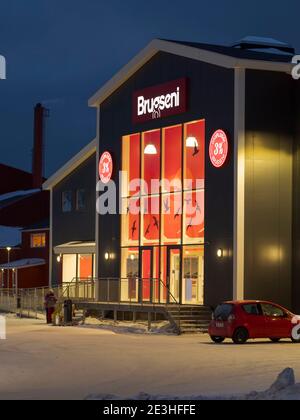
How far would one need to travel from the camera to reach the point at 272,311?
33.1 metres

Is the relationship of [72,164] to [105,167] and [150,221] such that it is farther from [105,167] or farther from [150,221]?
[150,221]

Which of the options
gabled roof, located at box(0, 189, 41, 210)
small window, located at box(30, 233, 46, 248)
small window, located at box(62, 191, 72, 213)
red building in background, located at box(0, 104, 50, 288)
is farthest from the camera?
gabled roof, located at box(0, 189, 41, 210)

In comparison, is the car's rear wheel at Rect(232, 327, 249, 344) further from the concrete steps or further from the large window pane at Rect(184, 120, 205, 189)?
the large window pane at Rect(184, 120, 205, 189)

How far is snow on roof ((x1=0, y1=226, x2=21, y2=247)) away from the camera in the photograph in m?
74.1

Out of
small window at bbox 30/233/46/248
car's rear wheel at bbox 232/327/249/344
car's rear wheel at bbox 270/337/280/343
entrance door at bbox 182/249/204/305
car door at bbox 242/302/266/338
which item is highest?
small window at bbox 30/233/46/248

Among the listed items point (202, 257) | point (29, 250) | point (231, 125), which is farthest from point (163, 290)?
point (29, 250)

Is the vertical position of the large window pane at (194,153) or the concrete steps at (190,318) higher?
the large window pane at (194,153)

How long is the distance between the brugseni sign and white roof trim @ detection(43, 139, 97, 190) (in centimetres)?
714

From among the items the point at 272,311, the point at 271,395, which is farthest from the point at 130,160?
the point at 271,395

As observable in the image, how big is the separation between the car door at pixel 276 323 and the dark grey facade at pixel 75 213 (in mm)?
22622

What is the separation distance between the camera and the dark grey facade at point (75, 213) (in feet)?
179

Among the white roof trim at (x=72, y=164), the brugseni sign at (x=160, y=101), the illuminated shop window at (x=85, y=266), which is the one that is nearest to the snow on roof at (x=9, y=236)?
the white roof trim at (x=72, y=164)

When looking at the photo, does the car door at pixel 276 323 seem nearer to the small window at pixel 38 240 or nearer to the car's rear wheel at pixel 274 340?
the car's rear wheel at pixel 274 340

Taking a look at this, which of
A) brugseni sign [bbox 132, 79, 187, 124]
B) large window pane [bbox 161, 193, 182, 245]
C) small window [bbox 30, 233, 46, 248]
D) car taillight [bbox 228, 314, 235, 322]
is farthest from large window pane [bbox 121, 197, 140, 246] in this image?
small window [bbox 30, 233, 46, 248]
